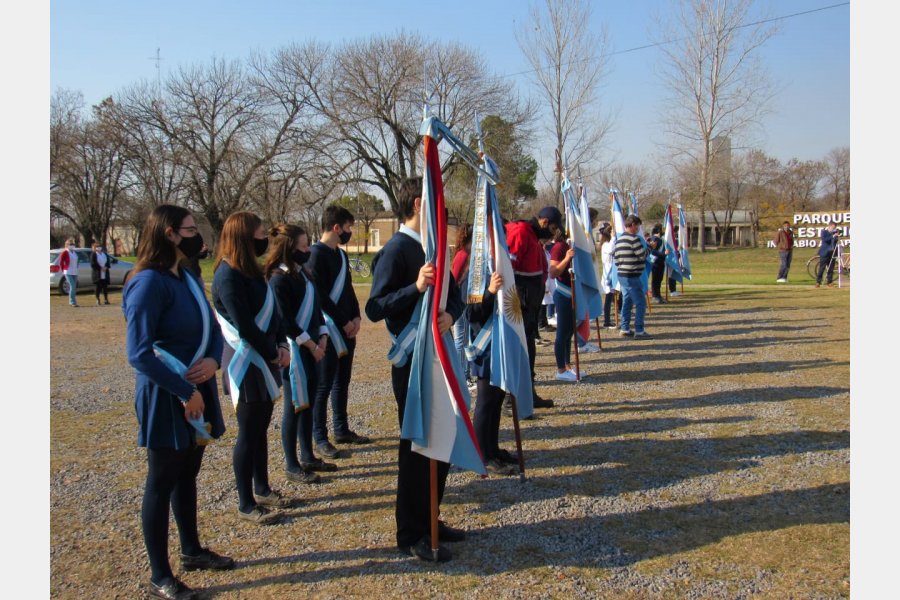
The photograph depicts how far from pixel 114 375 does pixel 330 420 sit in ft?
15.1

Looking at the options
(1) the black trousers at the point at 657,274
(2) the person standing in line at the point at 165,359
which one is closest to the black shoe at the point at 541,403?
(2) the person standing in line at the point at 165,359

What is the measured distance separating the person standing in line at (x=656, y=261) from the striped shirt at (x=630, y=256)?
18.0ft

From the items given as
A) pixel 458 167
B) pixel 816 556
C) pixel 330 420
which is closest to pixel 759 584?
pixel 816 556

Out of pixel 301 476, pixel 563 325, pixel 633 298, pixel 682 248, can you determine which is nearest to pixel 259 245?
pixel 301 476

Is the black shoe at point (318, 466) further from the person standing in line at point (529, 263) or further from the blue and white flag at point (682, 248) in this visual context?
the blue and white flag at point (682, 248)

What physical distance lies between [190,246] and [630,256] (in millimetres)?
8450

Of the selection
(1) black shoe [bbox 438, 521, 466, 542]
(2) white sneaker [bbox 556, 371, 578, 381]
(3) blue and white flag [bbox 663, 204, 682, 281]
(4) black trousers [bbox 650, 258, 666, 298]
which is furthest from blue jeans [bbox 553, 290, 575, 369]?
(3) blue and white flag [bbox 663, 204, 682, 281]

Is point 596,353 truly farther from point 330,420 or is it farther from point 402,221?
point 402,221

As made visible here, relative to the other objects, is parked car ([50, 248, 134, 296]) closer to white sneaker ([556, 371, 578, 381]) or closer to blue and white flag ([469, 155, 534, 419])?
white sneaker ([556, 371, 578, 381])

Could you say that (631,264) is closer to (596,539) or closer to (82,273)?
(596,539)

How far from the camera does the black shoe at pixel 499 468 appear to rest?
17.0 ft

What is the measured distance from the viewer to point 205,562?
3.76m

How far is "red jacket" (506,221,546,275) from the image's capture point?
256 inches

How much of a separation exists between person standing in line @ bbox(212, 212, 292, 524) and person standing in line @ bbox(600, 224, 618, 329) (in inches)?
366
